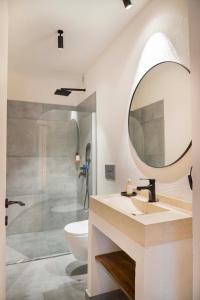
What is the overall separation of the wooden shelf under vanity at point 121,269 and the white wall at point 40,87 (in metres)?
2.58

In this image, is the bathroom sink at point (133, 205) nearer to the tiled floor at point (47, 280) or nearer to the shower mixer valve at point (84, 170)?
the tiled floor at point (47, 280)

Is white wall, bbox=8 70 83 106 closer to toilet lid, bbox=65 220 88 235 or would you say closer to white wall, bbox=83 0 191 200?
white wall, bbox=83 0 191 200

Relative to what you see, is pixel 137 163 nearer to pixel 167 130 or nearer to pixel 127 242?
pixel 167 130

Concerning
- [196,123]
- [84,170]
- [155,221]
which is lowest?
[155,221]

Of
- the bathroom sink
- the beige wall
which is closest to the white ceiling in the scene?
the beige wall

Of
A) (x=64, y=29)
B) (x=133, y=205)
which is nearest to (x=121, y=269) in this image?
(x=133, y=205)

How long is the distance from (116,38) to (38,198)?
2.57 meters

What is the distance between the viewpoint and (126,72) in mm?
2215

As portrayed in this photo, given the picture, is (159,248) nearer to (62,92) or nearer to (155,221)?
(155,221)

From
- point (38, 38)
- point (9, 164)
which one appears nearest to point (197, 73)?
point (38, 38)

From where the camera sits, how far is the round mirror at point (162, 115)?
1548 millimetres

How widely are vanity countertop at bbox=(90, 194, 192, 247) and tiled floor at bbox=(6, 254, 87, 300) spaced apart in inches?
36.1

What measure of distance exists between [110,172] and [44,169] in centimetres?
141

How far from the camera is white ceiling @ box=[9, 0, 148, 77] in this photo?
6.14 feet
